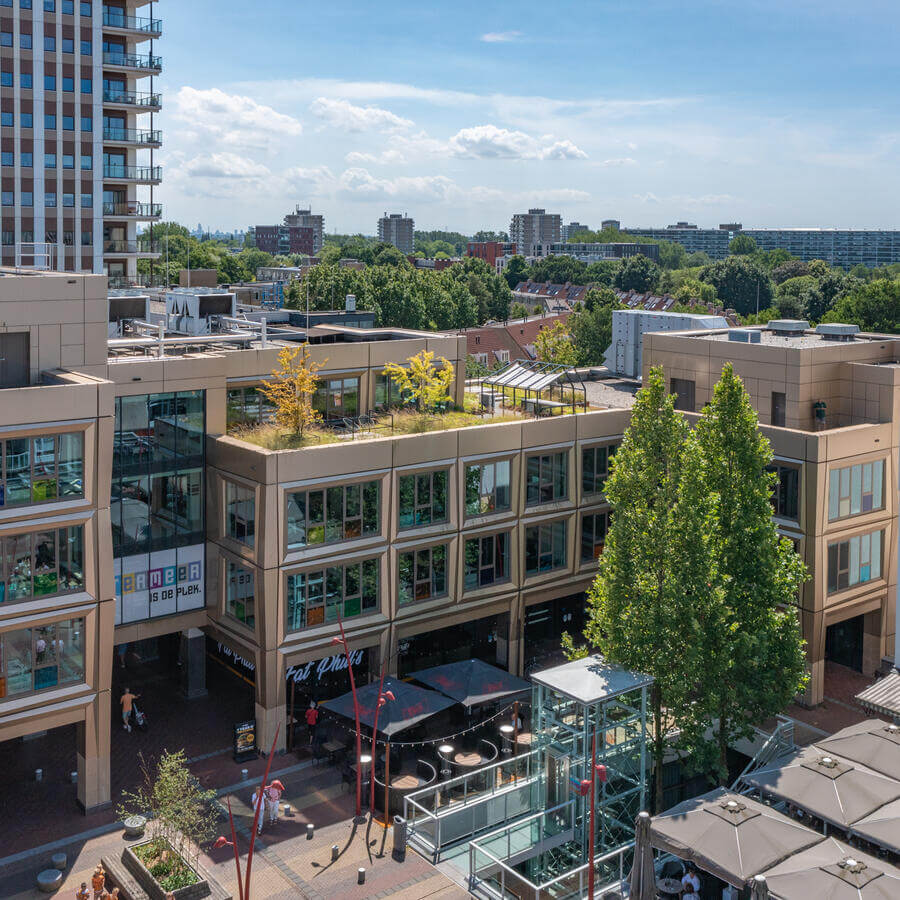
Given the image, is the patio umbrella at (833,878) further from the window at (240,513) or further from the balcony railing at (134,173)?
the balcony railing at (134,173)

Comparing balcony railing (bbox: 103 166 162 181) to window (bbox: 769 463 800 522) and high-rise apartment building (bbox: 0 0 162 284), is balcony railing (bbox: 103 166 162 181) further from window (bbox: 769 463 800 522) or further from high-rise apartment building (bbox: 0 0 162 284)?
window (bbox: 769 463 800 522)

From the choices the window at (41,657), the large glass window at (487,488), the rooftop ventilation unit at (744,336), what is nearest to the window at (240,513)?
the window at (41,657)

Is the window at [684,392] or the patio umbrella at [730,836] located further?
the window at [684,392]

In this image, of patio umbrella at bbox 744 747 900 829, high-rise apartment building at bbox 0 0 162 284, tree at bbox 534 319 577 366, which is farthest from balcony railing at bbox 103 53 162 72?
patio umbrella at bbox 744 747 900 829

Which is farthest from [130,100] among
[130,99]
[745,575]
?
[745,575]

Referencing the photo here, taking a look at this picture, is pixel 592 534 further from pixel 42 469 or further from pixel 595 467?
pixel 42 469

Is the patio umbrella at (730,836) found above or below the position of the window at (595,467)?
below
